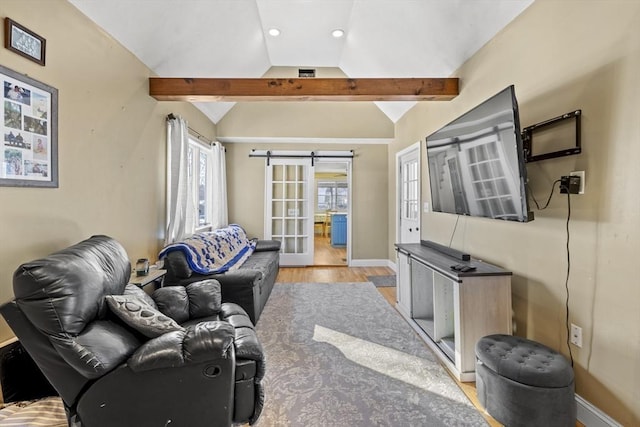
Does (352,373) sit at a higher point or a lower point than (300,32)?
lower

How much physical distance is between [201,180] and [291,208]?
1.74 meters

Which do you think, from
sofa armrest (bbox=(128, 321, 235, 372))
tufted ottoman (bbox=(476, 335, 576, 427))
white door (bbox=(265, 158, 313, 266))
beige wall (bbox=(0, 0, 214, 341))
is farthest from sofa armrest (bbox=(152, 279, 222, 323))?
white door (bbox=(265, 158, 313, 266))

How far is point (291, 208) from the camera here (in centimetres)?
576

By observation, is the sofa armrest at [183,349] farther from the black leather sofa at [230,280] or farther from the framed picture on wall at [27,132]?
the black leather sofa at [230,280]

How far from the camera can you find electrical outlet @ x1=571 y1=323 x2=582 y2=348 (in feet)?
5.62

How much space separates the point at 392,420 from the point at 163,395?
4.08ft

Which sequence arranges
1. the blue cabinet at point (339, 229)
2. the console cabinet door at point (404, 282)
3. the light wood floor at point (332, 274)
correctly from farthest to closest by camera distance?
the blue cabinet at point (339, 229), the light wood floor at point (332, 274), the console cabinet door at point (404, 282)

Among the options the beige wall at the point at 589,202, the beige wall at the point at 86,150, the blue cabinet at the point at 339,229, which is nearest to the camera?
the beige wall at the point at 589,202

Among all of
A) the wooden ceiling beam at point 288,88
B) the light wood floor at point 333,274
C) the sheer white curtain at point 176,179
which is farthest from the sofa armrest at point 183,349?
the light wood floor at point 333,274

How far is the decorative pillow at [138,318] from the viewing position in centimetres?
146

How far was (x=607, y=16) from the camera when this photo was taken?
5.07 feet

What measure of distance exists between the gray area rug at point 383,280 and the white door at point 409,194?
0.66 metres

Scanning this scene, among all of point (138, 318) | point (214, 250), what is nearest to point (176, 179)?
point (214, 250)

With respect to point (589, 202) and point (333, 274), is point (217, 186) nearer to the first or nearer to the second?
point (333, 274)
